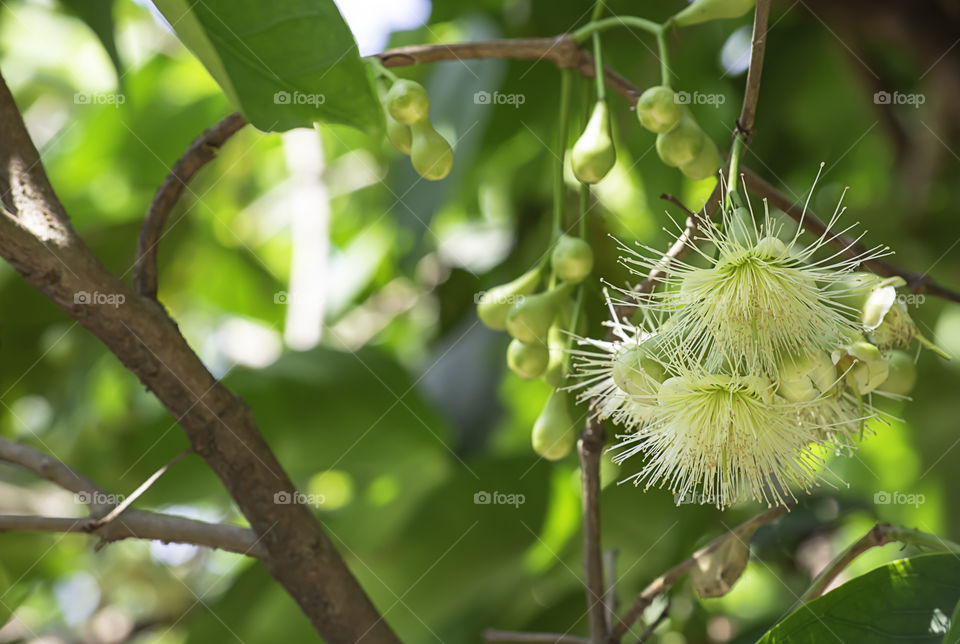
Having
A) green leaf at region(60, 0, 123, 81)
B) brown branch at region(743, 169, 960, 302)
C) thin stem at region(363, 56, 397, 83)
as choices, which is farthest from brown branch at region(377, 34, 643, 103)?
green leaf at region(60, 0, 123, 81)

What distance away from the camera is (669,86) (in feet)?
2.04

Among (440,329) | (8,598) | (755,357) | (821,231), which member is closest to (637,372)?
(755,357)

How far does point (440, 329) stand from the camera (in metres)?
1.53

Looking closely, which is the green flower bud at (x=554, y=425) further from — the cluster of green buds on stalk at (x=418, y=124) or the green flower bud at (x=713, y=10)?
the green flower bud at (x=713, y=10)

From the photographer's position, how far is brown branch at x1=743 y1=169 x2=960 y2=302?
63 centimetres

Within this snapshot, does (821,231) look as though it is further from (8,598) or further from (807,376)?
(8,598)

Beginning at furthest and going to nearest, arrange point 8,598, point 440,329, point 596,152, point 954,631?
point 440,329 < point 8,598 < point 596,152 < point 954,631

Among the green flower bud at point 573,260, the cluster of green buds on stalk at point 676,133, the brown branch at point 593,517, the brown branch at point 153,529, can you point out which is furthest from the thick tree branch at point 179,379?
the cluster of green buds on stalk at point 676,133

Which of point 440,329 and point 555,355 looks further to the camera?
point 440,329

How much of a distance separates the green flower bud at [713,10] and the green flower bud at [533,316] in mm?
233

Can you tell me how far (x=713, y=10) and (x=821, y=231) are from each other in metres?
0.19

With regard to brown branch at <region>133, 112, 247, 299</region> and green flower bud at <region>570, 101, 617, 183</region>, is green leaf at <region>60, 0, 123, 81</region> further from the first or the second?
green flower bud at <region>570, 101, 617, 183</region>

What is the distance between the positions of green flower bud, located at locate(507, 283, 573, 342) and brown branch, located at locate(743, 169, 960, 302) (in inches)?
6.4

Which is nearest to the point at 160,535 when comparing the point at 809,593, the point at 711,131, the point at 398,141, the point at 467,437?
the point at 398,141
